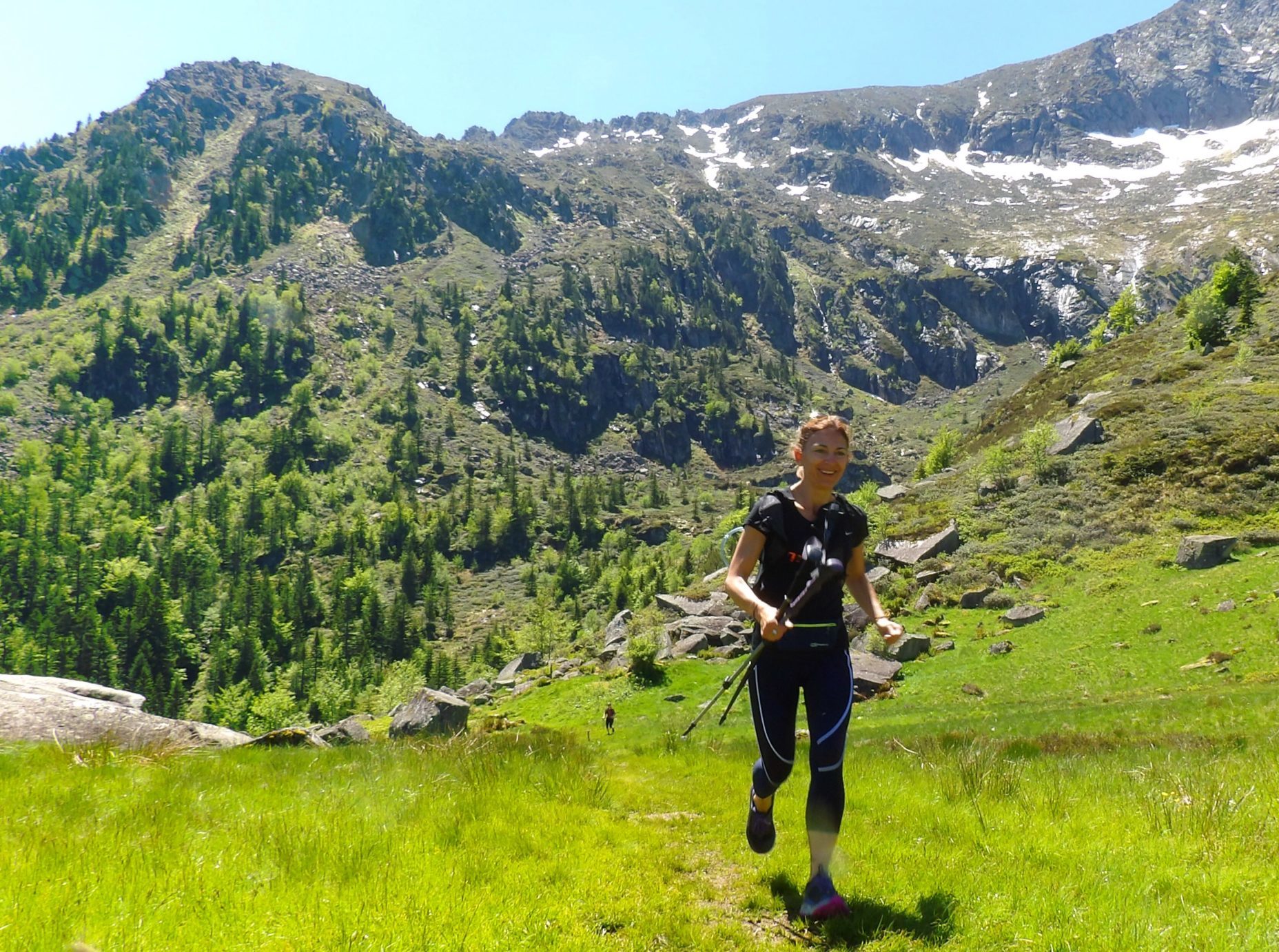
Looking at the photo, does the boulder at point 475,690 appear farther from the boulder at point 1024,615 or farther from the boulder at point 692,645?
the boulder at point 1024,615

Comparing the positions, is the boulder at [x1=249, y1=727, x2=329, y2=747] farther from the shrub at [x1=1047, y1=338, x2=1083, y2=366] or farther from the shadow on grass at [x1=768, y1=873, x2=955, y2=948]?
the shrub at [x1=1047, y1=338, x2=1083, y2=366]

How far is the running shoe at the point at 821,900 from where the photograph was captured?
4.70m

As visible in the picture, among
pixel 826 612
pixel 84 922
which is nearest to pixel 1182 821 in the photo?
pixel 826 612

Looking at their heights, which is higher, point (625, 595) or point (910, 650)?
point (910, 650)

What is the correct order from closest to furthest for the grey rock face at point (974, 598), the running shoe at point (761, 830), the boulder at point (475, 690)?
the running shoe at point (761, 830) → the grey rock face at point (974, 598) → the boulder at point (475, 690)

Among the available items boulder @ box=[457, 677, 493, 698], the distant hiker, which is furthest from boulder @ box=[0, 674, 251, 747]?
boulder @ box=[457, 677, 493, 698]

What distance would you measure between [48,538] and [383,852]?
218028 mm

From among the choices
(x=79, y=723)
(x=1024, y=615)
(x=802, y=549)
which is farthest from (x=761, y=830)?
(x=1024, y=615)

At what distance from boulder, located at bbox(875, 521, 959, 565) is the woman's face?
35838 millimetres

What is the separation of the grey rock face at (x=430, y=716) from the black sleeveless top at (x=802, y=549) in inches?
928

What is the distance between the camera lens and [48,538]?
166 meters

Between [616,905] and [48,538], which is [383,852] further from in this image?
[48,538]

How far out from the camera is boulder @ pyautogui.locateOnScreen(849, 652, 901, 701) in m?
27.2

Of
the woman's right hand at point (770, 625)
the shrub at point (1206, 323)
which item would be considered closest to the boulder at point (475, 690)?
the woman's right hand at point (770, 625)
